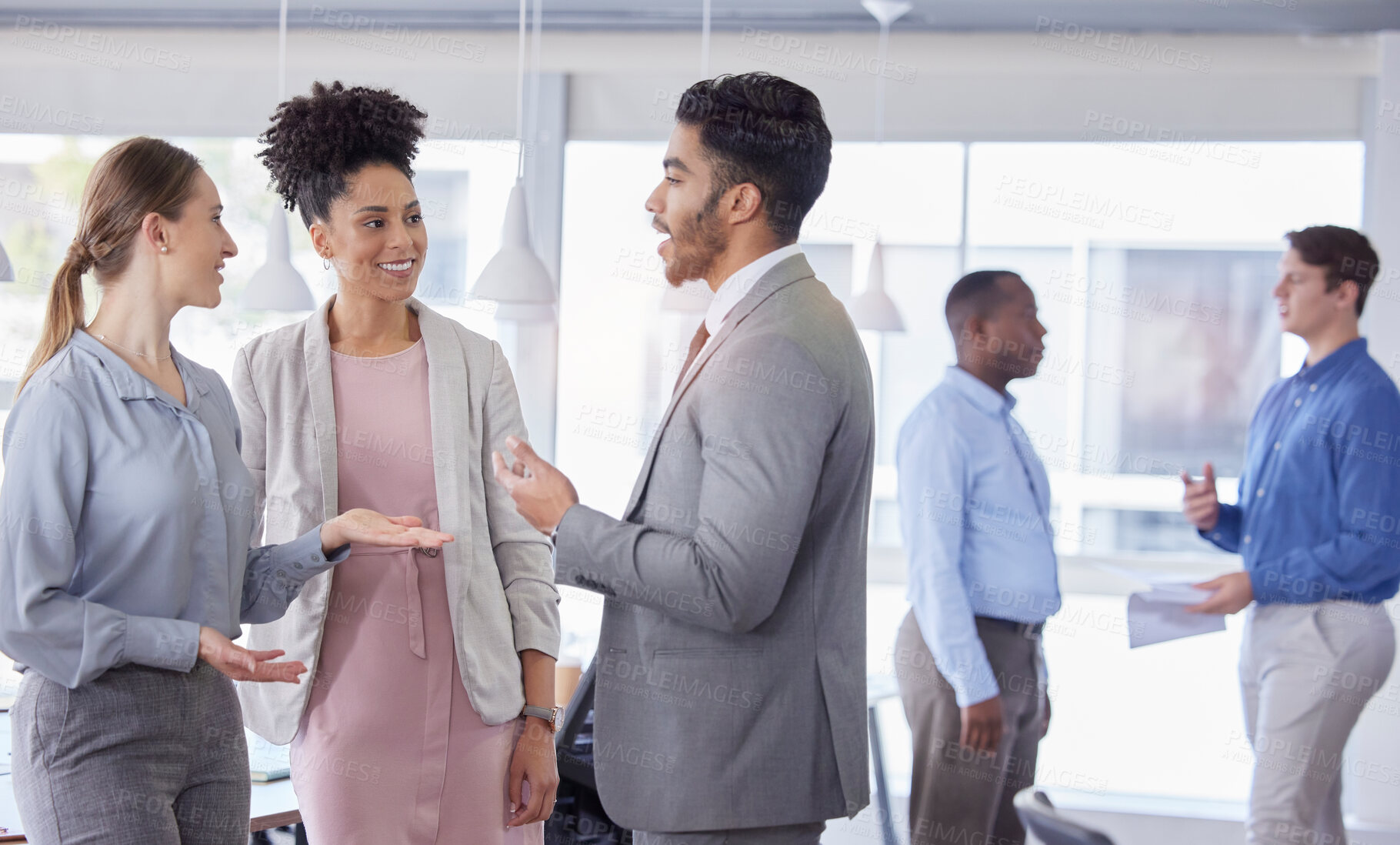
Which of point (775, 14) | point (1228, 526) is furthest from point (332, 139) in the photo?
point (775, 14)

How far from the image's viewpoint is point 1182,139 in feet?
15.4

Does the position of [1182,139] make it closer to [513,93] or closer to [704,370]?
[513,93]

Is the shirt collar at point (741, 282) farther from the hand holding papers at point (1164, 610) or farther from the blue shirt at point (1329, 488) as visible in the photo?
the hand holding papers at point (1164, 610)

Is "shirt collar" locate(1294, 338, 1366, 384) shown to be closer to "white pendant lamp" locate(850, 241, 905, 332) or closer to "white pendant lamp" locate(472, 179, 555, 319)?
"white pendant lamp" locate(850, 241, 905, 332)

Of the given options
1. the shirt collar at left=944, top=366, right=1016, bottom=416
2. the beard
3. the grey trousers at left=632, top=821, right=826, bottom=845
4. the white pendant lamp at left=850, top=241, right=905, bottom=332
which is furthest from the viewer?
the white pendant lamp at left=850, top=241, right=905, bottom=332

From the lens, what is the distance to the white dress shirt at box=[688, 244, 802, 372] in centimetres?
146

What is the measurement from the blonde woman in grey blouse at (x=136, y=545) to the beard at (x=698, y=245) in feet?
1.62

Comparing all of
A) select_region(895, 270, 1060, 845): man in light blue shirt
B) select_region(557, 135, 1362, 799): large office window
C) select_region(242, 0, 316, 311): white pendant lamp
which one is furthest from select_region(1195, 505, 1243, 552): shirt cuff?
select_region(242, 0, 316, 311): white pendant lamp

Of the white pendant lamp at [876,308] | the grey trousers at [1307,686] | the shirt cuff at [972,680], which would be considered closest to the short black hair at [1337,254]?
the grey trousers at [1307,686]

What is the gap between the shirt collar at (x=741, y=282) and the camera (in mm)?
1459

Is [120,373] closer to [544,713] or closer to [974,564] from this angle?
[544,713]

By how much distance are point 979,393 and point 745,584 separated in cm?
172

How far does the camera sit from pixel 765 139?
4.78ft

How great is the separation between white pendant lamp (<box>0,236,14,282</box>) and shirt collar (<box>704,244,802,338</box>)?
66.4 inches
